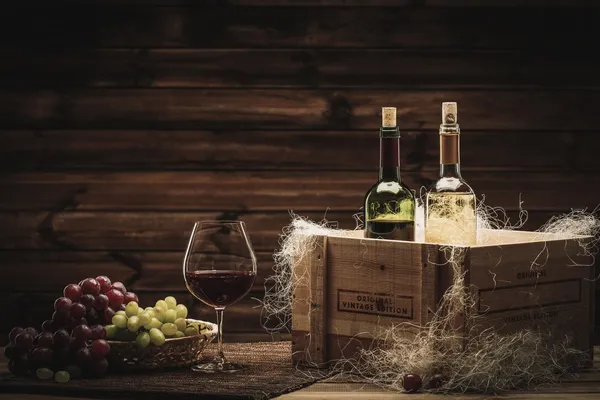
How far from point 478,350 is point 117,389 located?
550 millimetres

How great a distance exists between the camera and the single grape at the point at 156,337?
1.63 m

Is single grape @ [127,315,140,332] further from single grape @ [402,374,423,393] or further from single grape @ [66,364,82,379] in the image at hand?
single grape @ [402,374,423,393]

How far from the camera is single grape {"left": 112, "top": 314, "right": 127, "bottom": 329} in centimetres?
166

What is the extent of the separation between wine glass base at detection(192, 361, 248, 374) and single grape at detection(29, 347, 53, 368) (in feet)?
0.75

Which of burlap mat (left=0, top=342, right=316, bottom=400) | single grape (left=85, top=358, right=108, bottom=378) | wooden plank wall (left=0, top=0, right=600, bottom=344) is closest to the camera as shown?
burlap mat (left=0, top=342, right=316, bottom=400)

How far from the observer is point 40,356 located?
161 cm

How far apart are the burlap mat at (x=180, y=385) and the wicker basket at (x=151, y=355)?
18 mm

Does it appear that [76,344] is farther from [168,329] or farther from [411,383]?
[411,383]

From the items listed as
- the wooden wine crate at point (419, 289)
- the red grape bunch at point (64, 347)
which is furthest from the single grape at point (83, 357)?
the wooden wine crate at point (419, 289)

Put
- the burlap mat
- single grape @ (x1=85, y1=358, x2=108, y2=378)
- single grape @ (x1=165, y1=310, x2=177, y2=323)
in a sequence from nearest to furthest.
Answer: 1. the burlap mat
2. single grape @ (x1=85, y1=358, x2=108, y2=378)
3. single grape @ (x1=165, y1=310, x2=177, y2=323)

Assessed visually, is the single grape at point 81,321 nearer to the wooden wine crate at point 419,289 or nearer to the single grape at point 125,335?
the single grape at point 125,335

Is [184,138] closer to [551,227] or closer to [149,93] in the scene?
[149,93]

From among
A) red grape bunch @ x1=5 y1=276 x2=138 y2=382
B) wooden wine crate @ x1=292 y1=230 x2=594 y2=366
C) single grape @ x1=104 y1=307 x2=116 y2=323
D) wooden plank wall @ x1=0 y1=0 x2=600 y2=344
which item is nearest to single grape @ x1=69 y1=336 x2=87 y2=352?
red grape bunch @ x1=5 y1=276 x2=138 y2=382

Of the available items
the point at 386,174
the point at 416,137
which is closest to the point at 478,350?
the point at 386,174
